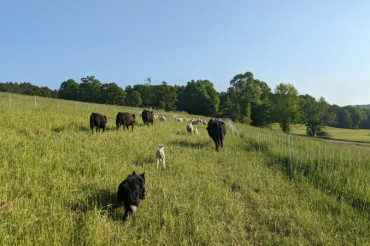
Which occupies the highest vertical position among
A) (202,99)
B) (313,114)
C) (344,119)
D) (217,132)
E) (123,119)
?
(202,99)

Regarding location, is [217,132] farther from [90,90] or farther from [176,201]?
[90,90]

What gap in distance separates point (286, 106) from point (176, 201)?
57.4m

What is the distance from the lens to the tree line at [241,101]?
56.6 meters

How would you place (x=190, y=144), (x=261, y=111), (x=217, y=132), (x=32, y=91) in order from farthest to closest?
(x=32, y=91)
(x=261, y=111)
(x=190, y=144)
(x=217, y=132)

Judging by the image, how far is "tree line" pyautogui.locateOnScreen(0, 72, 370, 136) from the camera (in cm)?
5662

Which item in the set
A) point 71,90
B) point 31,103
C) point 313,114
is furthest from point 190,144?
point 71,90

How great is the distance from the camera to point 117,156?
806cm

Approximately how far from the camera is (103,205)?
4.53 metres

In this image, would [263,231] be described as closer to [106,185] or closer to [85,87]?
[106,185]

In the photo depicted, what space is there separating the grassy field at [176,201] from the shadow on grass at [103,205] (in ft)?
0.07

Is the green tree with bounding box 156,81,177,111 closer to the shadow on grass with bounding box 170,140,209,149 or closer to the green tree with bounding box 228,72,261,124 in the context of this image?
the green tree with bounding box 228,72,261,124

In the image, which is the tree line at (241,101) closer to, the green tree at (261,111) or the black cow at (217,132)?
the green tree at (261,111)

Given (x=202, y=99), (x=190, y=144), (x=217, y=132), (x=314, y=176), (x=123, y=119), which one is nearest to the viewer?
(x=314, y=176)

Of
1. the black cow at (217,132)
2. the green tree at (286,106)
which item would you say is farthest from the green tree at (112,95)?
the black cow at (217,132)
